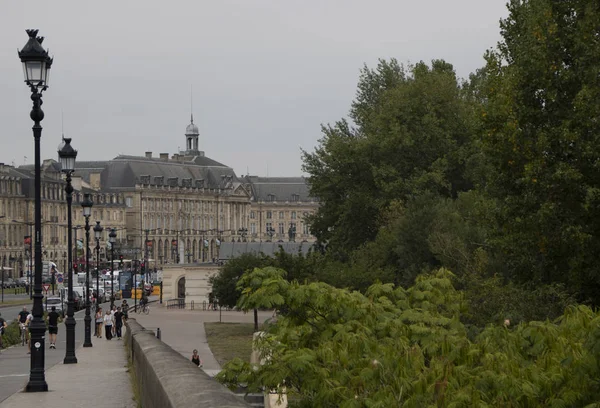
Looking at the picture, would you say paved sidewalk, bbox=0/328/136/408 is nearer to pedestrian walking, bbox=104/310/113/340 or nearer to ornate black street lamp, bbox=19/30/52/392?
ornate black street lamp, bbox=19/30/52/392

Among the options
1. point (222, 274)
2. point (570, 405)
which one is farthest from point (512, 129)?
point (222, 274)

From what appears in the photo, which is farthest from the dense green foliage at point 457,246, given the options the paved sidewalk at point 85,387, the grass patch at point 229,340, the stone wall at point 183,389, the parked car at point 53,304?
the parked car at point 53,304

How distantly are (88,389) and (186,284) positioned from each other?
9593 centimetres

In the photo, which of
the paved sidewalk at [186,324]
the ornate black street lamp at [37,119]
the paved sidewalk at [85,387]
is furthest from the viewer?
the paved sidewalk at [186,324]

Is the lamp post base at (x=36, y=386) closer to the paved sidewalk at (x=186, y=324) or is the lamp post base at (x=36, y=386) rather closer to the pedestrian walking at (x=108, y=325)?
the paved sidewalk at (x=186, y=324)

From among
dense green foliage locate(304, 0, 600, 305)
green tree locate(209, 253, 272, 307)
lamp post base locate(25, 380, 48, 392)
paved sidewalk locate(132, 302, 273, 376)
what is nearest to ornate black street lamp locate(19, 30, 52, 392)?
lamp post base locate(25, 380, 48, 392)

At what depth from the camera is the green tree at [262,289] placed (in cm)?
1906

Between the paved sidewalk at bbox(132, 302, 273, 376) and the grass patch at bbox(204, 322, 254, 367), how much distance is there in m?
0.40

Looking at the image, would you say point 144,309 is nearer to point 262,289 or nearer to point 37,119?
point 37,119

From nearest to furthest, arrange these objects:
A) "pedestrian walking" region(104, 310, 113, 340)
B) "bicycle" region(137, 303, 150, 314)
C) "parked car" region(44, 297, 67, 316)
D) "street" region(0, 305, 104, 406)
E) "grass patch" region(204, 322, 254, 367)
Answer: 1. "street" region(0, 305, 104, 406)
2. "pedestrian walking" region(104, 310, 113, 340)
3. "grass patch" region(204, 322, 254, 367)
4. "parked car" region(44, 297, 67, 316)
5. "bicycle" region(137, 303, 150, 314)

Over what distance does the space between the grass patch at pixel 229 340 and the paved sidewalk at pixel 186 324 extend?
404 millimetres

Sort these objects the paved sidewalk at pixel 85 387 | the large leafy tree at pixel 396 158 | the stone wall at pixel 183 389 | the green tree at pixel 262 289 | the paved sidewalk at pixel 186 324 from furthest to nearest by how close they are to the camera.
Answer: the large leafy tree at pixel 396 158
the paved sidewalk at pixel 186 324
the paved sidewalk at pixel 85 387
the green tree at pixel 262 289
the stone wall at pixel 183 389

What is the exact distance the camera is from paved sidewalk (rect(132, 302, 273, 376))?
66.7 metres

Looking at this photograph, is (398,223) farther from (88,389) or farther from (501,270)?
(88,389)
